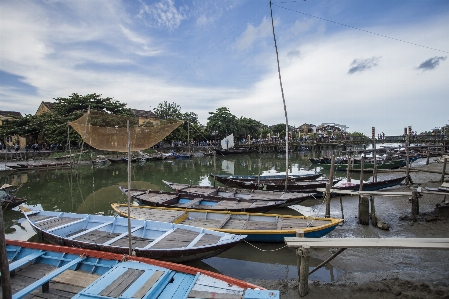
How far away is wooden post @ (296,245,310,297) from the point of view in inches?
176

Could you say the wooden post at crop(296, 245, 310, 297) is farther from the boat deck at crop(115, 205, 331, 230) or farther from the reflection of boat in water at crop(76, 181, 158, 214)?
the reflection of boat in water at crop(76, 181, 158, 214)

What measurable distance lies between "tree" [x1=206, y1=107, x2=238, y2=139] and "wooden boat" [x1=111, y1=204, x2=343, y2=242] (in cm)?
3559

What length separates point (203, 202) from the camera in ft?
33.6

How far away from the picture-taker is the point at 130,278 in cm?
400

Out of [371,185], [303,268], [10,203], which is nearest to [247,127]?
[371,185]

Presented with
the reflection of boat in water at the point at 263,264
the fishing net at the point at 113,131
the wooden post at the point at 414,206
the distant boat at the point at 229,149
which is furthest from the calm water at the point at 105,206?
the distant boat at the point at 229,149

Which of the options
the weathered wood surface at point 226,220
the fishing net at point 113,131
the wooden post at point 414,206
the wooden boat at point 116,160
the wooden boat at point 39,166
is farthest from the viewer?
the wooden boat at point 116,160

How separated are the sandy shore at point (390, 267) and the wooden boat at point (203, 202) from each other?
8.23ft

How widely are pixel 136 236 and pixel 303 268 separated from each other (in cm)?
411

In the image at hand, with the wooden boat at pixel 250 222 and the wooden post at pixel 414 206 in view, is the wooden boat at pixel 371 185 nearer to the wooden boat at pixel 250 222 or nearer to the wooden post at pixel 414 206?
the wooden post at pixel 414 206

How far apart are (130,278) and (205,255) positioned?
195 cm

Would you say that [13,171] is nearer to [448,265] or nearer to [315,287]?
[315,287]

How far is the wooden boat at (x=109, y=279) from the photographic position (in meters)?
3.67

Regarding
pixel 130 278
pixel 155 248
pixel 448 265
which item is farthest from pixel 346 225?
pixel 130 278
